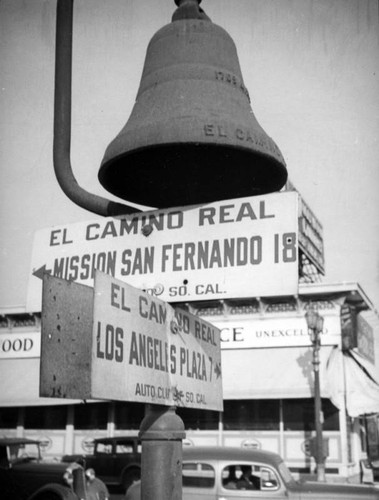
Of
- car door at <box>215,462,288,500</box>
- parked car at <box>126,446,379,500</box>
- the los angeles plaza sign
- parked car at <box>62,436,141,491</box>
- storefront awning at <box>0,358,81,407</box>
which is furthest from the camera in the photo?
storefront awning at <box>0,358,81,407</box>

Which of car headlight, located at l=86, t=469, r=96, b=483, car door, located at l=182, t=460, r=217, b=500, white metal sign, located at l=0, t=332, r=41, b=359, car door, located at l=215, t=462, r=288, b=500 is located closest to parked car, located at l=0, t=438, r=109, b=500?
car headlight, located at l=86, t=469, r=96, b=483

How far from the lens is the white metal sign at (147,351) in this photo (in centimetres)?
189

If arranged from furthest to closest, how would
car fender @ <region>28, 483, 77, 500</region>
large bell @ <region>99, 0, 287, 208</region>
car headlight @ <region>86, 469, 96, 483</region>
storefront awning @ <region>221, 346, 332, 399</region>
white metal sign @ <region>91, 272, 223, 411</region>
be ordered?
1. storefront awning @ <region>221, 346, 332, 399</region>
2. car headlight @ <region>86, 469, 96, 483</region>
3. car fender @ <region>28, 483, 77, 500</region>
4. large bell @ <region>99, 0, 287, 208</region>
5. white metal sign @ <region>91, 272, 223, 411</region>

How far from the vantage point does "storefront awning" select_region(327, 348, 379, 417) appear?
16769 mm

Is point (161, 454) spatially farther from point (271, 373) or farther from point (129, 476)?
point (271, 373)

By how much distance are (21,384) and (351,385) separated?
11.3m

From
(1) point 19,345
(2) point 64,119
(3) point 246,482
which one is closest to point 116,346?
(2) point 64,119

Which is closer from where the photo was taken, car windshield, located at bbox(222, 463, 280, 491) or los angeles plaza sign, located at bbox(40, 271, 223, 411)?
los angeles plaza sign, located at bbox(40, 271, 223, 411)

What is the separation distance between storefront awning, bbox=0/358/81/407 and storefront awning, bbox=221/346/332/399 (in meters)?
5.57

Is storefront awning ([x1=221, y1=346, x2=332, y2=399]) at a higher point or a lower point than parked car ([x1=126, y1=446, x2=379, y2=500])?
higher

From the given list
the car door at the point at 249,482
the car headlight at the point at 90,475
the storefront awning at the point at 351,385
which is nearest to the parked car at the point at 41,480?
the car headlight at the point at 90,475

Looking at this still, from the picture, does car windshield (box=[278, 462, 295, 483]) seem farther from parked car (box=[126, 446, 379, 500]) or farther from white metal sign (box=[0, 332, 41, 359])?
white metal sign (box=[0, 332, 41, 359])

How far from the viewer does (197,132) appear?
7.94 ft

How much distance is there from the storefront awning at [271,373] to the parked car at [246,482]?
30.9ft
